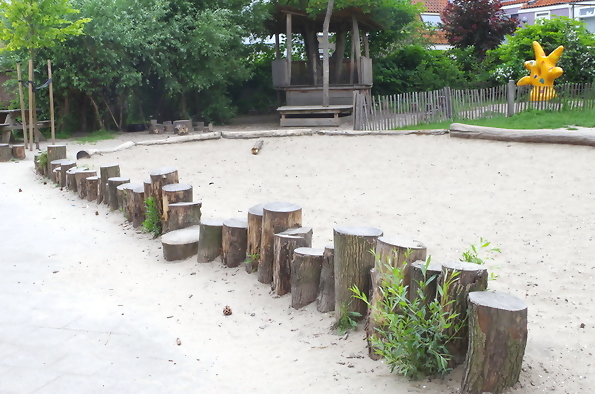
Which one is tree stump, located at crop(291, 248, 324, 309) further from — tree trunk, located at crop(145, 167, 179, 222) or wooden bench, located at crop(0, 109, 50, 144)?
wooden bench, located at crop(0, 109, 50, 144)

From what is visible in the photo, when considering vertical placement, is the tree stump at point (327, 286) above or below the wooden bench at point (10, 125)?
below

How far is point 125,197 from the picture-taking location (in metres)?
7.08

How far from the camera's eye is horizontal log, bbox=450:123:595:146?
33.9 ft

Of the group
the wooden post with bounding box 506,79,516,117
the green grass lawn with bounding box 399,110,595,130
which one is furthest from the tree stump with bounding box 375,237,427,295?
the wooden post with bounding box 506,79,516,117

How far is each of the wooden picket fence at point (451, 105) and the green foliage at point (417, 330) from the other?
10509mm

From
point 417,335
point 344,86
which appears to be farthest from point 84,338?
point 344,86

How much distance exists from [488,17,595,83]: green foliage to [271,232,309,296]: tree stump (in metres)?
18.2

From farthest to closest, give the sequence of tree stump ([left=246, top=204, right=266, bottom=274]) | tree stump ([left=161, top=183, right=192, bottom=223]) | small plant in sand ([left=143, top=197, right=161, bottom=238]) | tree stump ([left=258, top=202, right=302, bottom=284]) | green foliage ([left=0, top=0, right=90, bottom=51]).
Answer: green foliage ([left=0, top=0, right=90, bottom=51])
small plant in sand ([left=143, top=197, right=161, bottom=238])
tree stump ([left=161, top=183, right=192, bottom=223])
tree stump ([left=246, top=204, right=266, bottom=274])
tree stump ([left=258, top=202, right=302, bottom=284])

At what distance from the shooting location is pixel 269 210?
4.86 m

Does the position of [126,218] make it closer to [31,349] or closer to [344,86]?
[31,349]

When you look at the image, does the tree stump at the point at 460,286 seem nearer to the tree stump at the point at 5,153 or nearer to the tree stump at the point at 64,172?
the tree stump at the point at 64,172

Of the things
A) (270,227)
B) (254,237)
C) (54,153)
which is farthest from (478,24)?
(270,227)

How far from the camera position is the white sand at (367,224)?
11.7ft

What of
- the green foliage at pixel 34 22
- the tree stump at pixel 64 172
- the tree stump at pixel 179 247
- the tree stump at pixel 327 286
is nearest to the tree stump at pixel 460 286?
the tree stump at pixel 327 286
